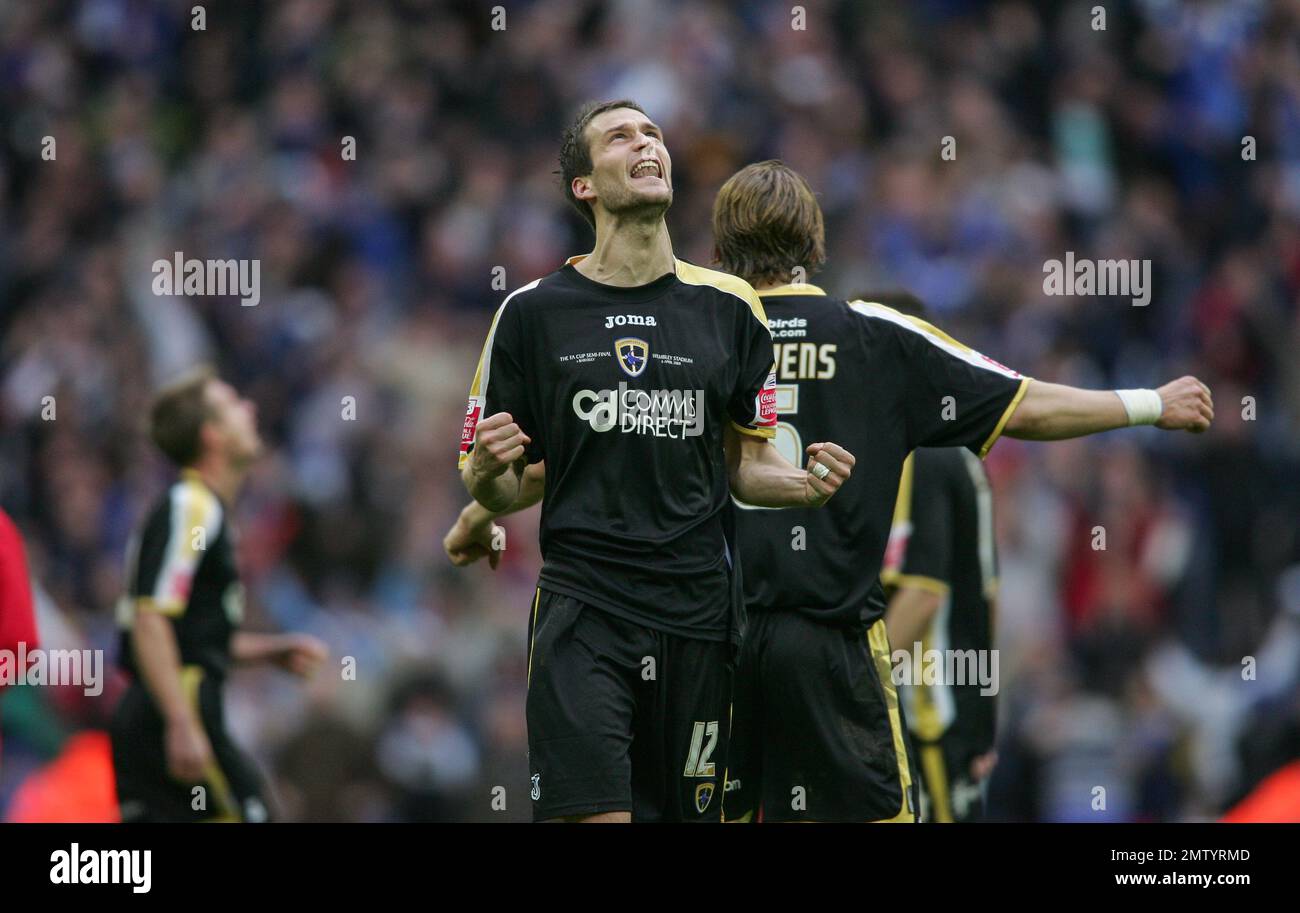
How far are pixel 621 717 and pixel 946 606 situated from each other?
265 cm

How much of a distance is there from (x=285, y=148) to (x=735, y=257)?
8.81 m

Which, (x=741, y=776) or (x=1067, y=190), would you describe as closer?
(x=741, y=776)

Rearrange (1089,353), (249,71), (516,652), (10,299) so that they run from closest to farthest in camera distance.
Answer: (516,652) < (1089,353) < (10,299) < (249,71)

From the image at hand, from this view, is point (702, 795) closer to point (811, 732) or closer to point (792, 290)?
point (811, 732)

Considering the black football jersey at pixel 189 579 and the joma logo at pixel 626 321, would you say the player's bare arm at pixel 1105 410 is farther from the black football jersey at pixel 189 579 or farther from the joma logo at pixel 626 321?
the black football jersey at pixel 189 579

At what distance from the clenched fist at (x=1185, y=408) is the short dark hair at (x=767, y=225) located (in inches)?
46.2

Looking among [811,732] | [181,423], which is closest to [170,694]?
[181,423]

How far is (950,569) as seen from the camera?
7.56 metres

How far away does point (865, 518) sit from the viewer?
6.06 metres

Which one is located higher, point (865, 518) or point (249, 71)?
point (249, 71)

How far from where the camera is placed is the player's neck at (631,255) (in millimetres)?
5523
